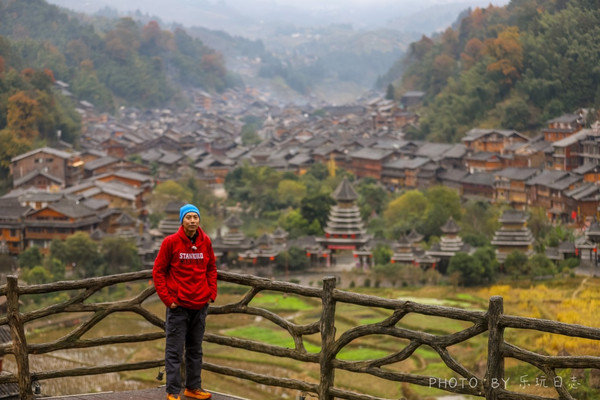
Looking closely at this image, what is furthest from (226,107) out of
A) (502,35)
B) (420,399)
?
(420,399)

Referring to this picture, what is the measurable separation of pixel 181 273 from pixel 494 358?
1873 mm

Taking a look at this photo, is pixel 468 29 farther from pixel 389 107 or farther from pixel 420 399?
pixel 420 399

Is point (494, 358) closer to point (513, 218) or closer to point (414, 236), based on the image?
point (513, 218)

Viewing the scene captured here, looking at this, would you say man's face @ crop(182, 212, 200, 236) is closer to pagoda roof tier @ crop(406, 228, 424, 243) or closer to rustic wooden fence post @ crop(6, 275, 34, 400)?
rustic wooden fence post @ crop(6, 275, 34, 400)

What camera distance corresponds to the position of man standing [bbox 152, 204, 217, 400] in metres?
5.39

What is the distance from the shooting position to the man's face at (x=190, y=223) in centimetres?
537

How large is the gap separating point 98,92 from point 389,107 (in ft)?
76.7

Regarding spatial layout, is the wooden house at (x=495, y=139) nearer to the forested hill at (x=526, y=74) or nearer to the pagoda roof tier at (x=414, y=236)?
the forested hill at (x=526, y=74)

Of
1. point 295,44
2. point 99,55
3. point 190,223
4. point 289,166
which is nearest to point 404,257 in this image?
point 289,166

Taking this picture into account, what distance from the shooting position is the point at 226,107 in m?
89.0

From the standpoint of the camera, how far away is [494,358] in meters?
4.72

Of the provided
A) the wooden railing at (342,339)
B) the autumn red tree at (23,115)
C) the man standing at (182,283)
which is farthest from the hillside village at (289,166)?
the man standing at (182,283)

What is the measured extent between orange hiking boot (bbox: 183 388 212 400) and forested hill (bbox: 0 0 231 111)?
63.2m

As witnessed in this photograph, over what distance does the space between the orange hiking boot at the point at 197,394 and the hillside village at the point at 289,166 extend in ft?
75.1
